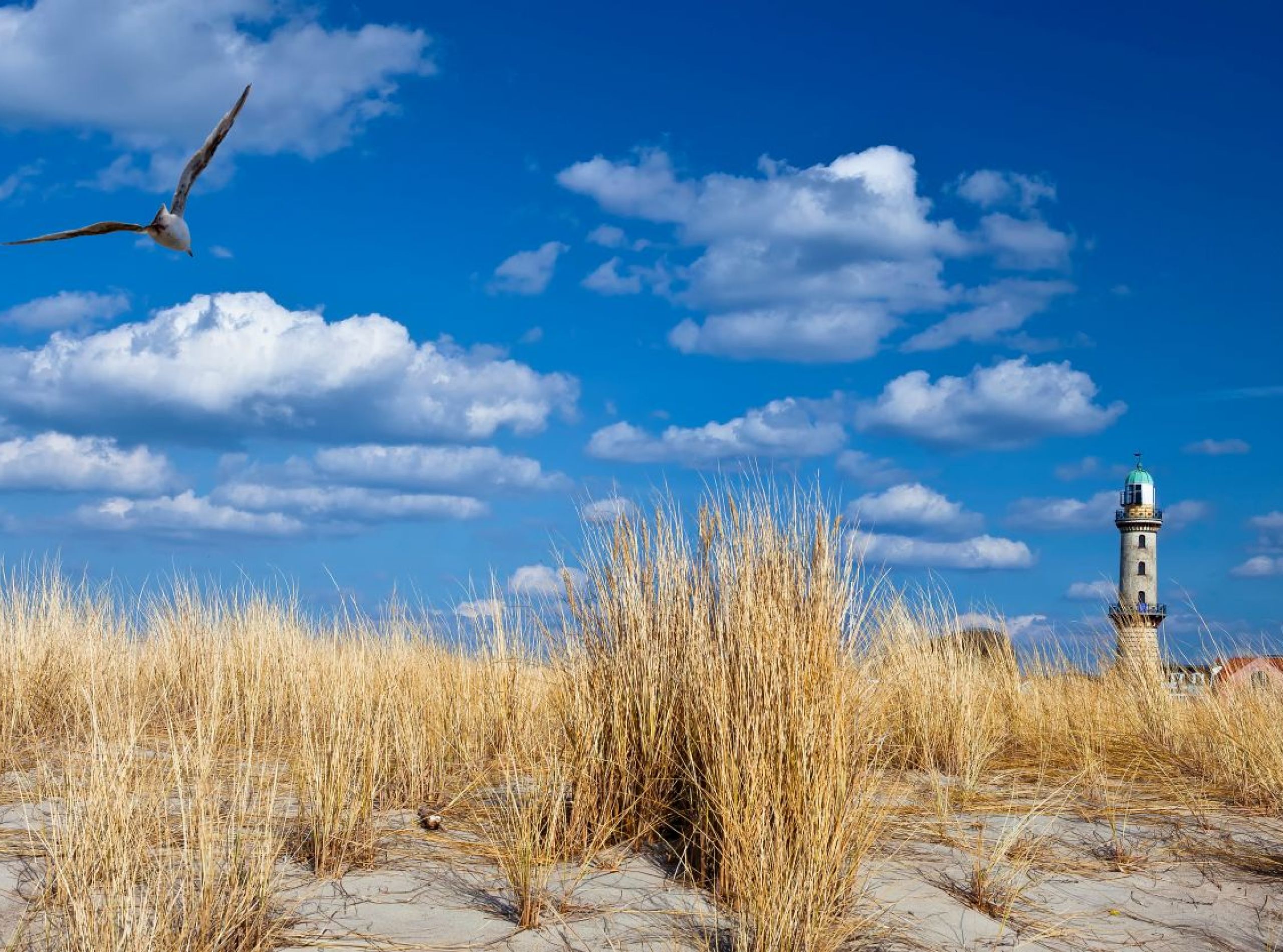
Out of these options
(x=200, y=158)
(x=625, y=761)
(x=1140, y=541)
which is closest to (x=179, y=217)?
(x=200, y=158)

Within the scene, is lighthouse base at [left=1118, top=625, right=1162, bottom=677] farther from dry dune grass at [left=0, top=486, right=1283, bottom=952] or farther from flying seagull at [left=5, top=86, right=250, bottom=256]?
flying seagull at [left=5, top=86, right=250, bottom=256]

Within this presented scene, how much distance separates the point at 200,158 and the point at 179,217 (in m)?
0.34

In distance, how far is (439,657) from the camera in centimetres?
635

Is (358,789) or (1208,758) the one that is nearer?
(358,789)

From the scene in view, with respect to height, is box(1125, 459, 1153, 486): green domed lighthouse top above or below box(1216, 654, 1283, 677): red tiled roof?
above

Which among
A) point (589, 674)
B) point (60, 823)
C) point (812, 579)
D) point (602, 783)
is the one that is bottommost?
point (60, 823)

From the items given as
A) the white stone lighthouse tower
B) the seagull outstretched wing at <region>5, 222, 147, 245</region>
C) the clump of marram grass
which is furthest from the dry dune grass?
the white stone lighthouse tower

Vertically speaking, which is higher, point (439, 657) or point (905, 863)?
point (439, 657)

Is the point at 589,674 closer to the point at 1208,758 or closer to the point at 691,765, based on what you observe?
the point at 691,765

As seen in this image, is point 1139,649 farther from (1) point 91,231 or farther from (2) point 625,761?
(1) point 91,231

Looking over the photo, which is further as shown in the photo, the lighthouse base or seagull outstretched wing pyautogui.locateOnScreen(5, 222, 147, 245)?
the lighthouse base

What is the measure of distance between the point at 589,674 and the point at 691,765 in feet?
1.99

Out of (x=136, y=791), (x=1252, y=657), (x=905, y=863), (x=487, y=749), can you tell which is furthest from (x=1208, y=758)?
(x=136, y=791)

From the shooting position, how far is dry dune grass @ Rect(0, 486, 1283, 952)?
3.20 m
